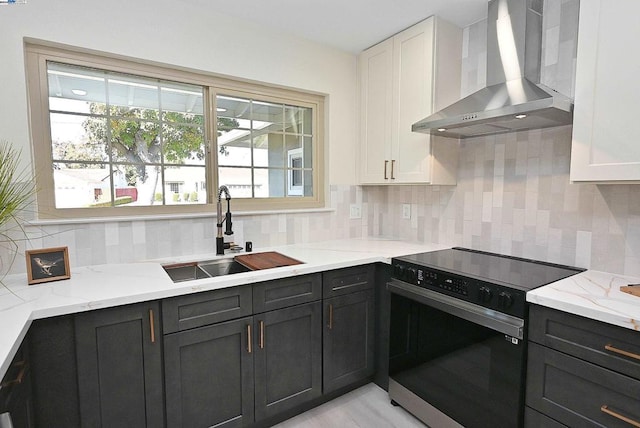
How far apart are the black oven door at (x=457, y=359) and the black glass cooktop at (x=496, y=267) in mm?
155

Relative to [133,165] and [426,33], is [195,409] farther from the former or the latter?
[426,33]

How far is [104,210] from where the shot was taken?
6.45 ft

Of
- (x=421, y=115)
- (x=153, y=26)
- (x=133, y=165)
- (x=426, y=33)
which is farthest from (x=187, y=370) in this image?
(x=426, y=33)

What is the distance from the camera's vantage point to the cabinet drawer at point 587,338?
1177 mm

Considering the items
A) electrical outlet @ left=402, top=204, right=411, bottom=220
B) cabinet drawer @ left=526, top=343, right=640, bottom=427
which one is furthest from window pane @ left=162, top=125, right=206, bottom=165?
cabinet drawer @ left=526, top=343, right=640, bottom=427

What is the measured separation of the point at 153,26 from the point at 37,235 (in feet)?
4.36

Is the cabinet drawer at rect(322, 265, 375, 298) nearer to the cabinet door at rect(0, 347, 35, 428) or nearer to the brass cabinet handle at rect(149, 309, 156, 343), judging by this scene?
the brass cabinet handle at rect(149, 309, 156, 343)

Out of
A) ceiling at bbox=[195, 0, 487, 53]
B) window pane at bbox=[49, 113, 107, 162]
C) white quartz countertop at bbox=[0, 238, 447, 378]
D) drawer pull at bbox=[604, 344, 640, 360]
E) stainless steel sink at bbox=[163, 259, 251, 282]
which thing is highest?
ceiling at bbox=[195, 0, 487, 53]

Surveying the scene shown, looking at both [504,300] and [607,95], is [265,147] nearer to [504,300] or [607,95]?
[504,300]

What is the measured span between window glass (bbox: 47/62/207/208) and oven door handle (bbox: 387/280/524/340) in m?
1.46

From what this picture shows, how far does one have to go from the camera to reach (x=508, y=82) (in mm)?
1883

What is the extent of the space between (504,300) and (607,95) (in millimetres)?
978

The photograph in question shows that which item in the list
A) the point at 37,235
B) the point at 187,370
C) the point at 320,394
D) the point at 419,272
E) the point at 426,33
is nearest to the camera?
the point at 187,370

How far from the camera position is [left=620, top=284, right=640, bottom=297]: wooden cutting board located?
138 centimetres
